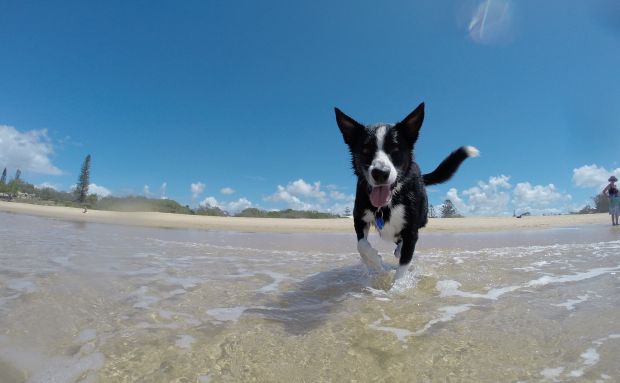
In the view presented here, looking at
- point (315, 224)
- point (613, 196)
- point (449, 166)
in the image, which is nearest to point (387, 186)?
point (449, 166)

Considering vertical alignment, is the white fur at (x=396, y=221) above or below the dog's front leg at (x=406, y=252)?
above

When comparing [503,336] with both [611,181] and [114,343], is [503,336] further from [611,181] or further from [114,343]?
[611,181]

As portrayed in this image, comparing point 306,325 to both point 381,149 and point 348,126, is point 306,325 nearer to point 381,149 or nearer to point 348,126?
point 381,149

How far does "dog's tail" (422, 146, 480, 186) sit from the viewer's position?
7.20 metres

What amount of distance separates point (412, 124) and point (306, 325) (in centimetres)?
321

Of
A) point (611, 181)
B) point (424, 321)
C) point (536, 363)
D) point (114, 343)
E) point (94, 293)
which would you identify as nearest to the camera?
point (536, 363)

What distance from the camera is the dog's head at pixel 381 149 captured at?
4184 mm

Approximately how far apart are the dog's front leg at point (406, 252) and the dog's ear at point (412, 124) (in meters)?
1.34

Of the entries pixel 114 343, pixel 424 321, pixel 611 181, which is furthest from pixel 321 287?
pixel 611 181

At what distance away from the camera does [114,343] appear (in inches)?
91.0

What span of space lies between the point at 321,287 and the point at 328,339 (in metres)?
1.79

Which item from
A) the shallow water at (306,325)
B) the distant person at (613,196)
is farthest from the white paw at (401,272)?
the distant person at (613,196)

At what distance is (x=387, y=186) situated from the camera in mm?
4371

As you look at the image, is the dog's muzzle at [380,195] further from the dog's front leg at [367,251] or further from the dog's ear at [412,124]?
the dog's ear at [412,124]
